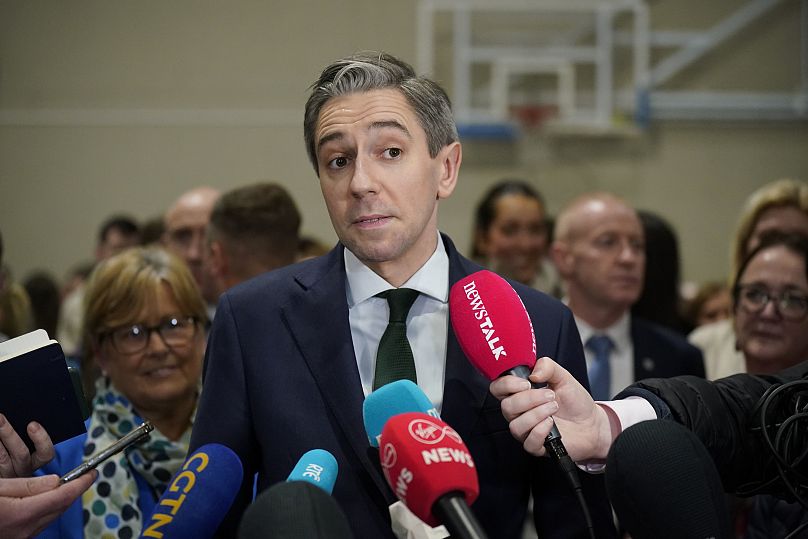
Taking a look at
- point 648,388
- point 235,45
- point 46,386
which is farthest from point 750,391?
point 235,45

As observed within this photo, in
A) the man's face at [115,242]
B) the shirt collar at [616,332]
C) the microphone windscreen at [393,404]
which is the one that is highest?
the man's face at [115,242]

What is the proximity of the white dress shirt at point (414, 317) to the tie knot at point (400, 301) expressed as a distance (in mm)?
15

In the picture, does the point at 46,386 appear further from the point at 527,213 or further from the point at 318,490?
the point at 527,213

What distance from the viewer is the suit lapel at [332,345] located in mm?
1771

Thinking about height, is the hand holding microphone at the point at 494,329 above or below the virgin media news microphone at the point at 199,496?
above

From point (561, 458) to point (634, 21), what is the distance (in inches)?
301

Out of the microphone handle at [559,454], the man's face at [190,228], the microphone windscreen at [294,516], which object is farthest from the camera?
the man's face at [190,228]

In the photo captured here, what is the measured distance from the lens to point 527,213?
4641mm

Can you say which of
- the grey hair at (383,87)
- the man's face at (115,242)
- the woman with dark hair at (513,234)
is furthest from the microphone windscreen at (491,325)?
the man's face at (115,242)

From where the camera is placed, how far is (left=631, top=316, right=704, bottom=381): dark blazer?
11.3 ft

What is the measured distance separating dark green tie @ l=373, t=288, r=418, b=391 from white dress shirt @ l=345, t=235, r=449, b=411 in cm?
2

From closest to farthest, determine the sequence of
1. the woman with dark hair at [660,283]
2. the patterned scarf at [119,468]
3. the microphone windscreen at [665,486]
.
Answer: the microphone windscreen at [665,486]
the patterned scarf at [119,468]
the woman with dark hair at [660,283]

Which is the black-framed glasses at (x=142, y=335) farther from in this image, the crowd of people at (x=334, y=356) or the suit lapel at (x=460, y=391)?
the suit lapel at (x=460, y=391)

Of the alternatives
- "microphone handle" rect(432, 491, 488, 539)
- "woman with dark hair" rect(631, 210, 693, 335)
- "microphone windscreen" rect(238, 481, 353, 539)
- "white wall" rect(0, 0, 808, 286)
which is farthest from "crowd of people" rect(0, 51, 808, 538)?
"white wall" rect(0, 0, 808, 286)
